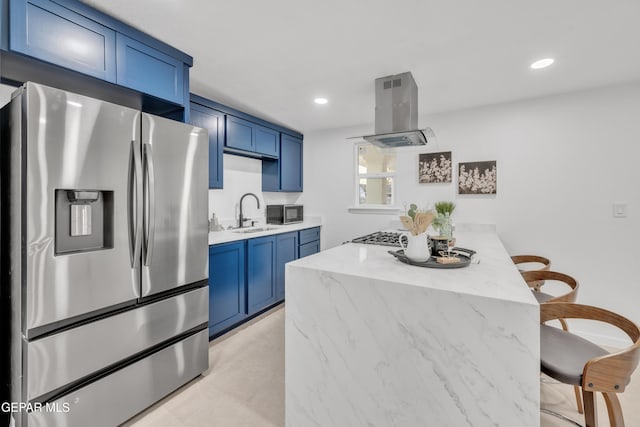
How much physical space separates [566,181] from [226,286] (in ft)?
11.5

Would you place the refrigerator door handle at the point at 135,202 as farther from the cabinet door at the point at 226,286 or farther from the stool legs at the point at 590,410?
the stool legs at the point at 590,410

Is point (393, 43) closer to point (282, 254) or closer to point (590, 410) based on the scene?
point (590, 410)

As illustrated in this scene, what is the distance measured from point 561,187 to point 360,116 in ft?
7.45

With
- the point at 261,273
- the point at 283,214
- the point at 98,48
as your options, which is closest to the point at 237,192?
the point at 283,214

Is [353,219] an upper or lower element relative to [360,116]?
lower

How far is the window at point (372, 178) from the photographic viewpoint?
3.89 m

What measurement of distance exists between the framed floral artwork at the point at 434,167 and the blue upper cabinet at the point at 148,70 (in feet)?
8.99

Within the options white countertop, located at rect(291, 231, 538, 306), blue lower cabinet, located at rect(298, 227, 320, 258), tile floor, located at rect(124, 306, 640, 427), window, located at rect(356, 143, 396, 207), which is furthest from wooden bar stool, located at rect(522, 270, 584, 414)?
blue lower cabinet, located at rect(298, 227, 320, 258)

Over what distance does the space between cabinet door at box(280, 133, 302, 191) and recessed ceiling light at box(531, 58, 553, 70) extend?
2842 millimetres

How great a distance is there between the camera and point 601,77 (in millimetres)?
2434

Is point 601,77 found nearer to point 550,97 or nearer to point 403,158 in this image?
point 550,97

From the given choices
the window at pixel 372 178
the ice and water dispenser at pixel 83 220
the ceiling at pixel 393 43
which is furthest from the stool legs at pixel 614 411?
the window at pixel 372 178

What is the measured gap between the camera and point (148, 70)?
1854mm

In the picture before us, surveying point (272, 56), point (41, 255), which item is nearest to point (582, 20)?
point (272, 56)
